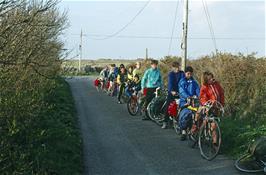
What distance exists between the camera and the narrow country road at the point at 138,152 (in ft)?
33.5

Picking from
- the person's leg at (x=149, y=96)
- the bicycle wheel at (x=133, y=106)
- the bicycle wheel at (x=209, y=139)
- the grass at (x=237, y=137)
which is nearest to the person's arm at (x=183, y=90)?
the grass at (x=237, y=137)

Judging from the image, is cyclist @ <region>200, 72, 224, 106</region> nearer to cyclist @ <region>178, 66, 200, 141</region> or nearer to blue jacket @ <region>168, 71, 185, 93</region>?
cyclist @ <region>178, 66, 200, 141</region>

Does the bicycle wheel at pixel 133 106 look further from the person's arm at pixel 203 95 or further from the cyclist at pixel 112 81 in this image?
the cyclist at pixel 112 81

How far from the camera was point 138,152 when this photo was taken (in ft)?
39.2

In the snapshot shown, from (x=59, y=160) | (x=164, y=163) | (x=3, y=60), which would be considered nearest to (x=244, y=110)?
(x=164, y=163)

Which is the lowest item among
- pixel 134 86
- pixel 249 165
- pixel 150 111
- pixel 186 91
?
pixel 249 165

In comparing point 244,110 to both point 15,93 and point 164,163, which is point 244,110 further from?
point 15,93

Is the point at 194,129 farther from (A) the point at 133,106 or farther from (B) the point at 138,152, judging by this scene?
(A) the point at 133,106

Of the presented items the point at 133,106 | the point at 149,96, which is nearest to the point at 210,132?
the point at 149,96

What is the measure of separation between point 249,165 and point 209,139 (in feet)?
5.48

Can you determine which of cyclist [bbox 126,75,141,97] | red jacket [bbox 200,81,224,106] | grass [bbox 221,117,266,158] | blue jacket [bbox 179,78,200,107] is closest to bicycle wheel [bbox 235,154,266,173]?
grass [bbox 221,117,266,158]

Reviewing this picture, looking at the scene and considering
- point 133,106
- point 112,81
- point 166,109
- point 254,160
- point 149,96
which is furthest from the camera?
point 112,81

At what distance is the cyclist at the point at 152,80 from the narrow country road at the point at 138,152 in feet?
3.12

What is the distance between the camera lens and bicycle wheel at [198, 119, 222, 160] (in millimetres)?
11218
